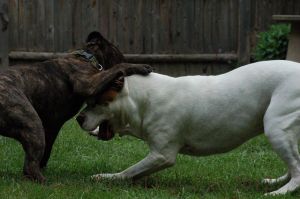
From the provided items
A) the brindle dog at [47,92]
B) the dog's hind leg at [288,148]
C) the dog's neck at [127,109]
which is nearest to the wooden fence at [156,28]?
the brindle dog at [47,92]

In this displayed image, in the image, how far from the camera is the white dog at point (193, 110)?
5.92m

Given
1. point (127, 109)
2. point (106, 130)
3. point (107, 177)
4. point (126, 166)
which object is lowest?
Answer: point (126, 166)

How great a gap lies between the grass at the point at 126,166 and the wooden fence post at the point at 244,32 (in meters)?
5.80

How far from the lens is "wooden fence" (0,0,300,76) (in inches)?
539

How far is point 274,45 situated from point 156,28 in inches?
86.0

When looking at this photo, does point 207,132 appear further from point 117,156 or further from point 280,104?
point 117,156

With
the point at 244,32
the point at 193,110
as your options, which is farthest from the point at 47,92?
the point at 244,32

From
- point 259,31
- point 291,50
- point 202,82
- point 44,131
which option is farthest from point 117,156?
point 259,31

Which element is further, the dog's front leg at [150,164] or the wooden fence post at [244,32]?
the wooden fence post at [244,32]

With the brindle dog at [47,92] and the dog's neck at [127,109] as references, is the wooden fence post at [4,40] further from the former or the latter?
the dog's neck at [127,109]

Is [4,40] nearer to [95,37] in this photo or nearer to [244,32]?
[244,32]

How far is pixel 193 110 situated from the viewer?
19.9 ft

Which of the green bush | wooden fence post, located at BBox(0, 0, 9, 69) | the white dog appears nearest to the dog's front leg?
the white dog

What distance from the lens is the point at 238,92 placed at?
5.98 metres
